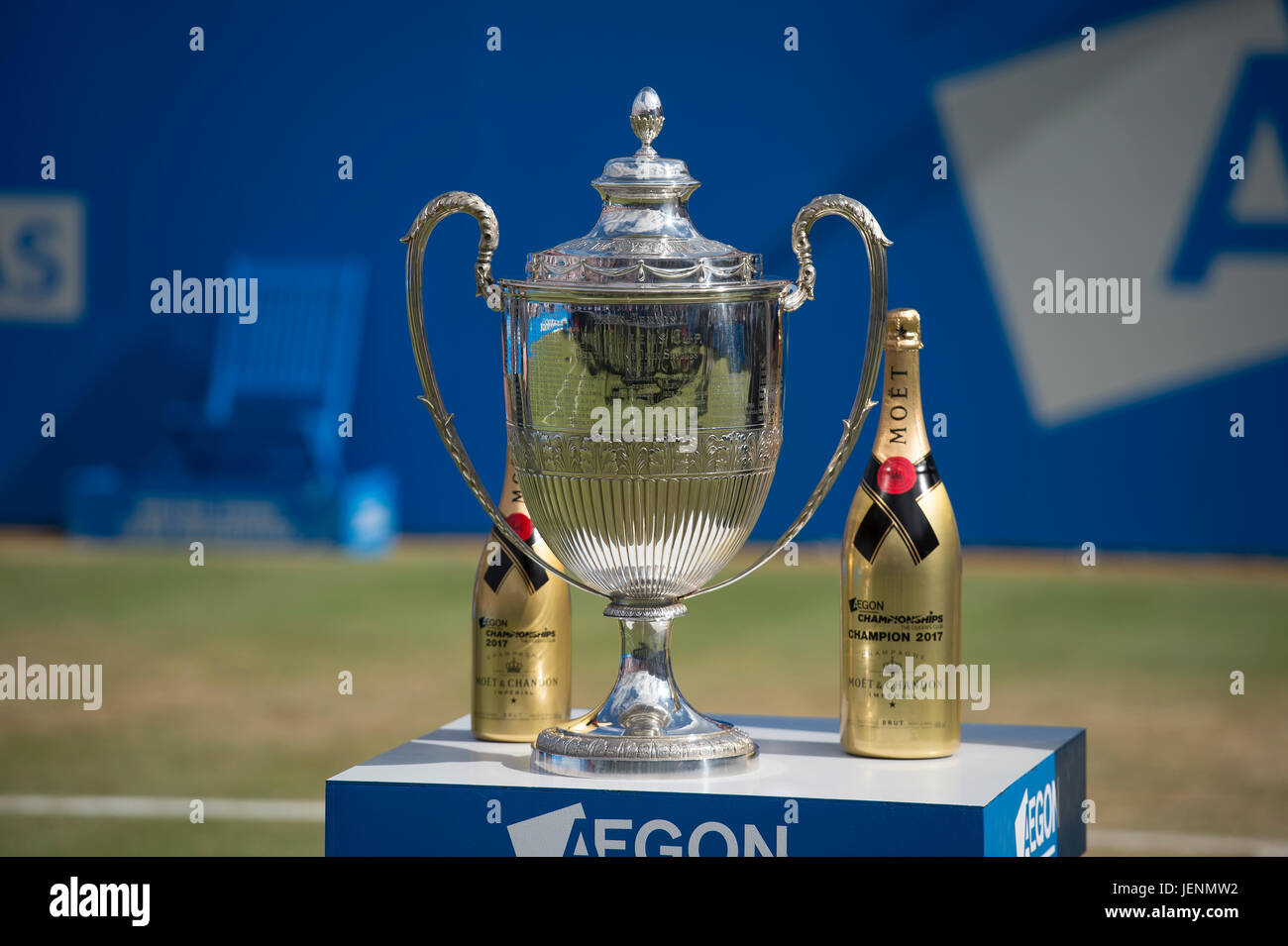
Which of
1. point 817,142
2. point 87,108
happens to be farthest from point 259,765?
point 87,108

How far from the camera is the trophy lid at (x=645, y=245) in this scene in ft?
4.65

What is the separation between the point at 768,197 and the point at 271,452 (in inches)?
→ 86.2

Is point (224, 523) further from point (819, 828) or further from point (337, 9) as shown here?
point (819, 828)

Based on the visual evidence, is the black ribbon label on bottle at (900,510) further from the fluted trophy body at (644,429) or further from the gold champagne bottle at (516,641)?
the gold champagne bottle at (516,641)

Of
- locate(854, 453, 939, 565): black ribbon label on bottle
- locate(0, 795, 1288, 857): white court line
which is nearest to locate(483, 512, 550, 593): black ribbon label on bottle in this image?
locate(854, 453, 939, 565): black ribbon label on bottle

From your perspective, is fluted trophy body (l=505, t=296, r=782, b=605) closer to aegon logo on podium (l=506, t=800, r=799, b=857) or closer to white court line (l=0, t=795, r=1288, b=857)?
aegon logo on podium (l=506, t=800, r=799, b=857)

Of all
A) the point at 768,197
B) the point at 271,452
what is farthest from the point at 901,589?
the point at 271,452

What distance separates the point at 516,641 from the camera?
5.26ft

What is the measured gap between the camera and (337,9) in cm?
651

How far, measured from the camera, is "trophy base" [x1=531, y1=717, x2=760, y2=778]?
1.44m

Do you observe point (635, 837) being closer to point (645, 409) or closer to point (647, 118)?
point (645, 409)

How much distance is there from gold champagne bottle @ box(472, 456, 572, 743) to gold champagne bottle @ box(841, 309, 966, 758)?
0.96 ft

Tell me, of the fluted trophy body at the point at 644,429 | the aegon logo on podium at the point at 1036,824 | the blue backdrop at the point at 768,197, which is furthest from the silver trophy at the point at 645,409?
the blue backdrop at the point at 768,197

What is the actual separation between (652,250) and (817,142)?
193 inches
